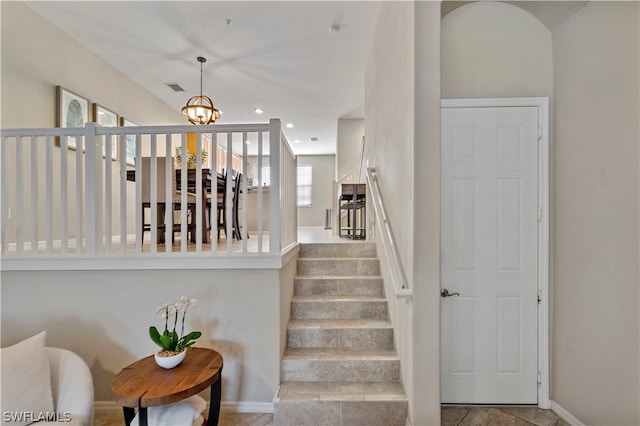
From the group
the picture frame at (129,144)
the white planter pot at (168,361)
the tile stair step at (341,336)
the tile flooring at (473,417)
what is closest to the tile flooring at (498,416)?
the tile flooring at (473,417)

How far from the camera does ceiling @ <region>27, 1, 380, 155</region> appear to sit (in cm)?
316

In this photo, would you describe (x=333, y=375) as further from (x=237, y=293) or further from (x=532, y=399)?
(x=532, y=399)

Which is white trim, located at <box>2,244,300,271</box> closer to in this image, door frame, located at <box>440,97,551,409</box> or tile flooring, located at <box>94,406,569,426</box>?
tile flooring, located at <box>94,406,569,426</box>

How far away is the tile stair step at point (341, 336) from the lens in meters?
2.60

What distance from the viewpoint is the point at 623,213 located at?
70.8 inches

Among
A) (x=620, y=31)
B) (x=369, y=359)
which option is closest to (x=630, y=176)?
(x=620, y=31)

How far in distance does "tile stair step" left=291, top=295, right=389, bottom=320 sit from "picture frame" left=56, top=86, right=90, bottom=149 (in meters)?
2.92

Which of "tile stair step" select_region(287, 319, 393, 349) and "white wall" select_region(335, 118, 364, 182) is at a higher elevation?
"white wall" select_region(335, 118, 364, 182)

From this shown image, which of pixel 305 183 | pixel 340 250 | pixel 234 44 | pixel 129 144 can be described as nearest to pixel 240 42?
pixel 234 44

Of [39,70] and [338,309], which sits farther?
[39,70]

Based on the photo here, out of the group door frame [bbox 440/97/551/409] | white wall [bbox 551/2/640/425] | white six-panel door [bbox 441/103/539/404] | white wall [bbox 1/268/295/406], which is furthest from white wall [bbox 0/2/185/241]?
white wall [bbox 551/2/640/425]

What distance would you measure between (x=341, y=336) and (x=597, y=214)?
2.03m

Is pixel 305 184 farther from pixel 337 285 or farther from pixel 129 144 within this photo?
pixel 337 285

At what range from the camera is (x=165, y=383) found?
1685 millimetres
